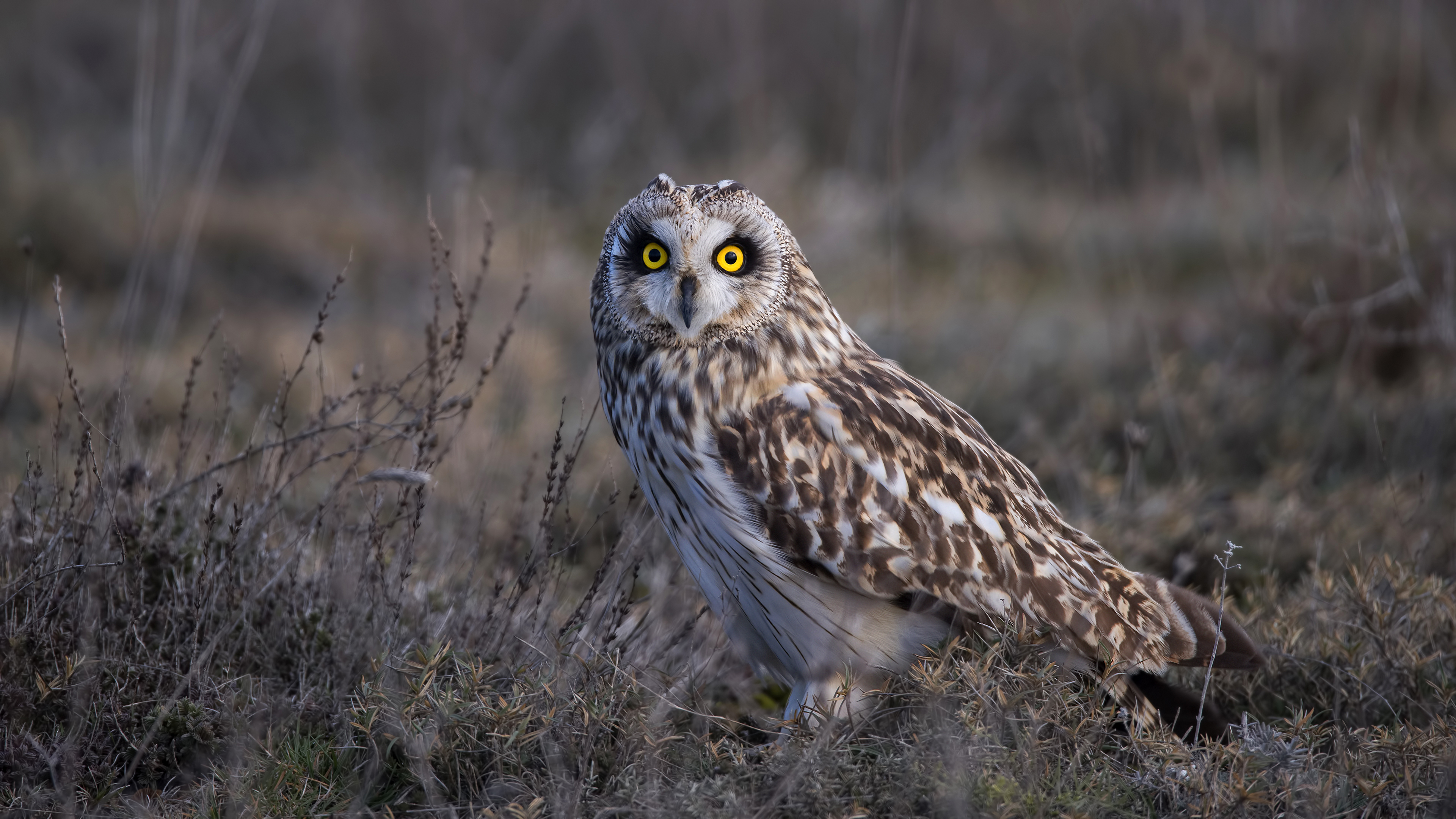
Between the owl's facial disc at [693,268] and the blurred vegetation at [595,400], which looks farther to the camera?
the owl's facial disc at [693,268]

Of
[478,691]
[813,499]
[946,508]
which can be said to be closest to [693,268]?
[813,499]

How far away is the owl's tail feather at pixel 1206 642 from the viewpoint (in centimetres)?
266

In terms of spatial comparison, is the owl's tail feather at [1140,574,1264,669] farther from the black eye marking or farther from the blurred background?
the black eye marking

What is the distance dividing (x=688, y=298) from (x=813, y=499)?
569mm

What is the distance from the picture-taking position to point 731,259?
2.72 m

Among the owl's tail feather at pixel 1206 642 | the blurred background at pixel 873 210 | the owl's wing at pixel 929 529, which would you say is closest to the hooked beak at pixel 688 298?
the owl's wing at pixel 929 529

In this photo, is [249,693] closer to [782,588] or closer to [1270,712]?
[782,588]

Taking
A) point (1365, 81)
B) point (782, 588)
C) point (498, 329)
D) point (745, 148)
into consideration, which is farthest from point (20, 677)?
point (1365, 81)

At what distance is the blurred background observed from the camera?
4.24 metres

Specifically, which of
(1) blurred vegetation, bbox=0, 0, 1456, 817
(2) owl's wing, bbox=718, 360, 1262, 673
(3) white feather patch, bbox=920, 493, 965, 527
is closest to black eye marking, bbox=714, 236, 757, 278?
(2) owl's wing, bbox=718, 360, 1262, 673

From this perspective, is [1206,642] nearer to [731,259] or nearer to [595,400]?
[731,259]

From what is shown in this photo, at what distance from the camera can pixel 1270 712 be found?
9.83 feet

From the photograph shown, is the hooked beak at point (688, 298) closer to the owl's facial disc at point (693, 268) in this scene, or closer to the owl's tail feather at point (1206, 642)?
the owl's facial disc at point (693, 268)

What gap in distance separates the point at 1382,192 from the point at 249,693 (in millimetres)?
4226
